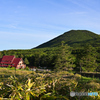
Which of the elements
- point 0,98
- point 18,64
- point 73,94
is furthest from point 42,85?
point 18,64

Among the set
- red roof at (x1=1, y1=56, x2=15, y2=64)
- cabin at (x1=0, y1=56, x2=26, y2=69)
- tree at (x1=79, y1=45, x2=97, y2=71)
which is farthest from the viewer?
red roof at (x1=1, y1=56, x2=15, y2=64)

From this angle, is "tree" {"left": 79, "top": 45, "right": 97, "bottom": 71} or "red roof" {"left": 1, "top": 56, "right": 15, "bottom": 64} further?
"red roof" {"left": 1, "top": 56, "right": 15, "bottom": 64}

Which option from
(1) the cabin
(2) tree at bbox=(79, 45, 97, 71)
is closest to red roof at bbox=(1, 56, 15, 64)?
(1) the cabin

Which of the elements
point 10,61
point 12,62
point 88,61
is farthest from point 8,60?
point 88,61

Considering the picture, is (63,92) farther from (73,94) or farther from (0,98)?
(0,98)

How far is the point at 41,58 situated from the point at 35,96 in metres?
40.2

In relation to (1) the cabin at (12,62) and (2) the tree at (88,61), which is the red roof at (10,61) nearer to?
(1) the cabin at (12,62)

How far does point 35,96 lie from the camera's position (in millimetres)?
1633

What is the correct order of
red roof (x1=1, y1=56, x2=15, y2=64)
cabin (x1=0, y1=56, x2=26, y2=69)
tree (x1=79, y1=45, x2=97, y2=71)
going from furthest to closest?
red roof (x1=1, y1=56, x2=15, y2=64)
cabin (x1=0, y1=56, x2=26, y2=69)
tree (x1=79, y1=45, x2=97, y2=71)

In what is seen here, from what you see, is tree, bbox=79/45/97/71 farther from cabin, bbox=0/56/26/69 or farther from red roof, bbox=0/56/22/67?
red roof, bbox=0/56/22/67

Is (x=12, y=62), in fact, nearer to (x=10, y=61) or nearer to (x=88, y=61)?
(x=10, y=61)

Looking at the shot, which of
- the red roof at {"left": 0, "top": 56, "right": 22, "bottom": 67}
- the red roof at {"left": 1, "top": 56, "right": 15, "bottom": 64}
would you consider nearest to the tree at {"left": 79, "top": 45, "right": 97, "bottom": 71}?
the red roof at {"left": 0, "top": 56, "right": 22, "bottom": 67}

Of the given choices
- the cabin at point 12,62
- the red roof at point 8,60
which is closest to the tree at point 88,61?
the cabin at point 12,62

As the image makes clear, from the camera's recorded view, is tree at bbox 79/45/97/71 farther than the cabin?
No
